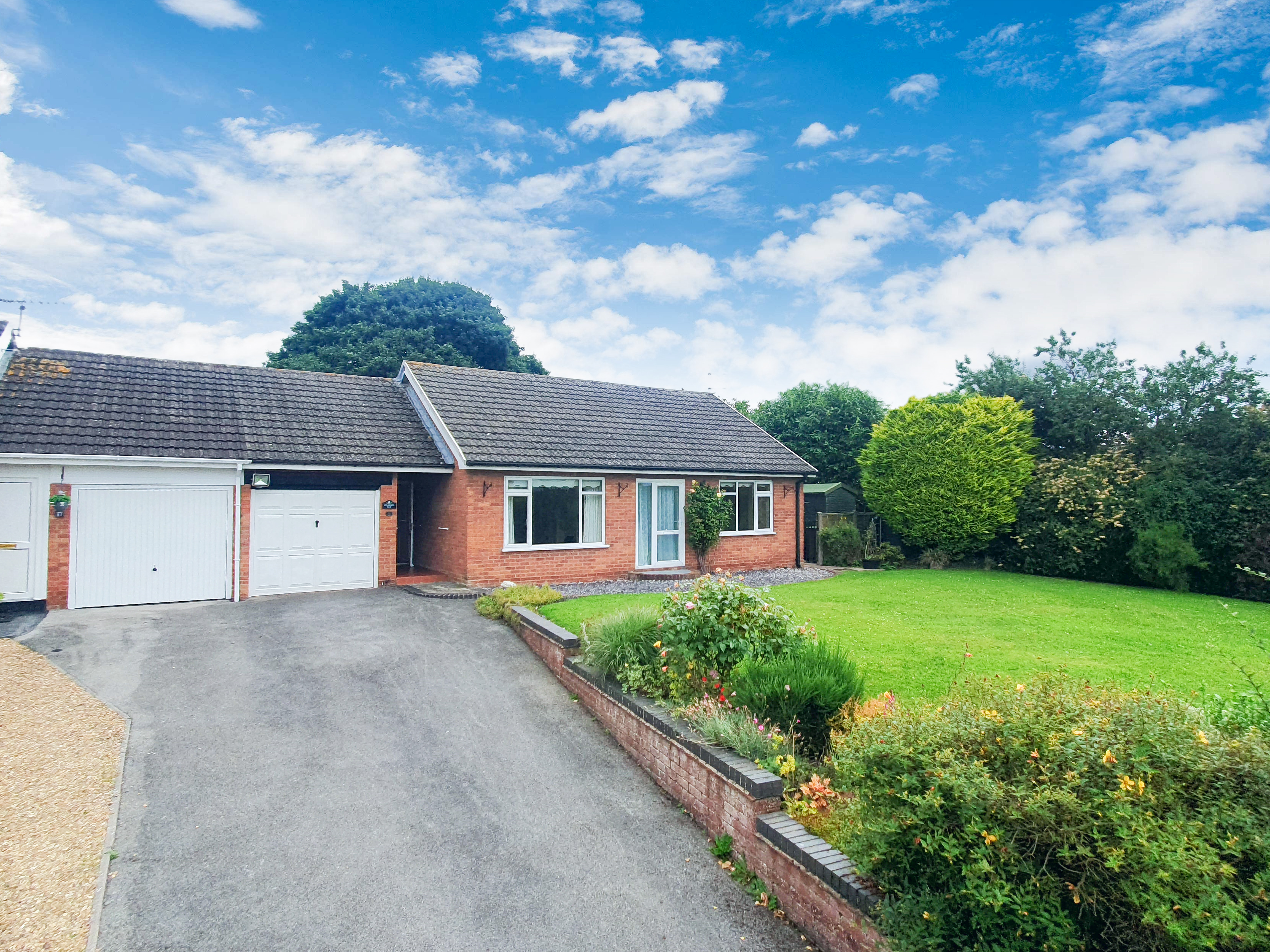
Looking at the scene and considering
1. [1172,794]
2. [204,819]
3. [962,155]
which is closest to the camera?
[1172,794]

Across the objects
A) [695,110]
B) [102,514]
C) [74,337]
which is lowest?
[102,514]

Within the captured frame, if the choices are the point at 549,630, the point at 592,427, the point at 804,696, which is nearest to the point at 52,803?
the point at 549,630

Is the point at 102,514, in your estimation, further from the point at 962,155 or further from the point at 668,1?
the point at 962,155

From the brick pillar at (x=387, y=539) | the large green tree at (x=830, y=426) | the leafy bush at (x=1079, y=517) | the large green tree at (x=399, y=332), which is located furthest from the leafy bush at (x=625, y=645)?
Result: the large green tree at (x=399, y=332)

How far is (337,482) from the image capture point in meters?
14.6

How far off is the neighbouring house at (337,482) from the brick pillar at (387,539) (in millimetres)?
38

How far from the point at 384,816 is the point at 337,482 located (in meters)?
10.1

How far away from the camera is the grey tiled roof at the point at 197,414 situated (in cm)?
1244

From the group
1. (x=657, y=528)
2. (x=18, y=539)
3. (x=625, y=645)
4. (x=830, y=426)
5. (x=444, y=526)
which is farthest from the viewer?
(x=830, y=426)

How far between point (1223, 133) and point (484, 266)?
16.8m

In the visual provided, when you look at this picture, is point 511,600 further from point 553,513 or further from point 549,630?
point 553,513

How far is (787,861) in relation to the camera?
4688 mm

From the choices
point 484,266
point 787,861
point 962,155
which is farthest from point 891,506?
point 787,861

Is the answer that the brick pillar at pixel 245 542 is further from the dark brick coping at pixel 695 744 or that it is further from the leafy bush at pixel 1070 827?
the leafy bush at pixel 1070 827
